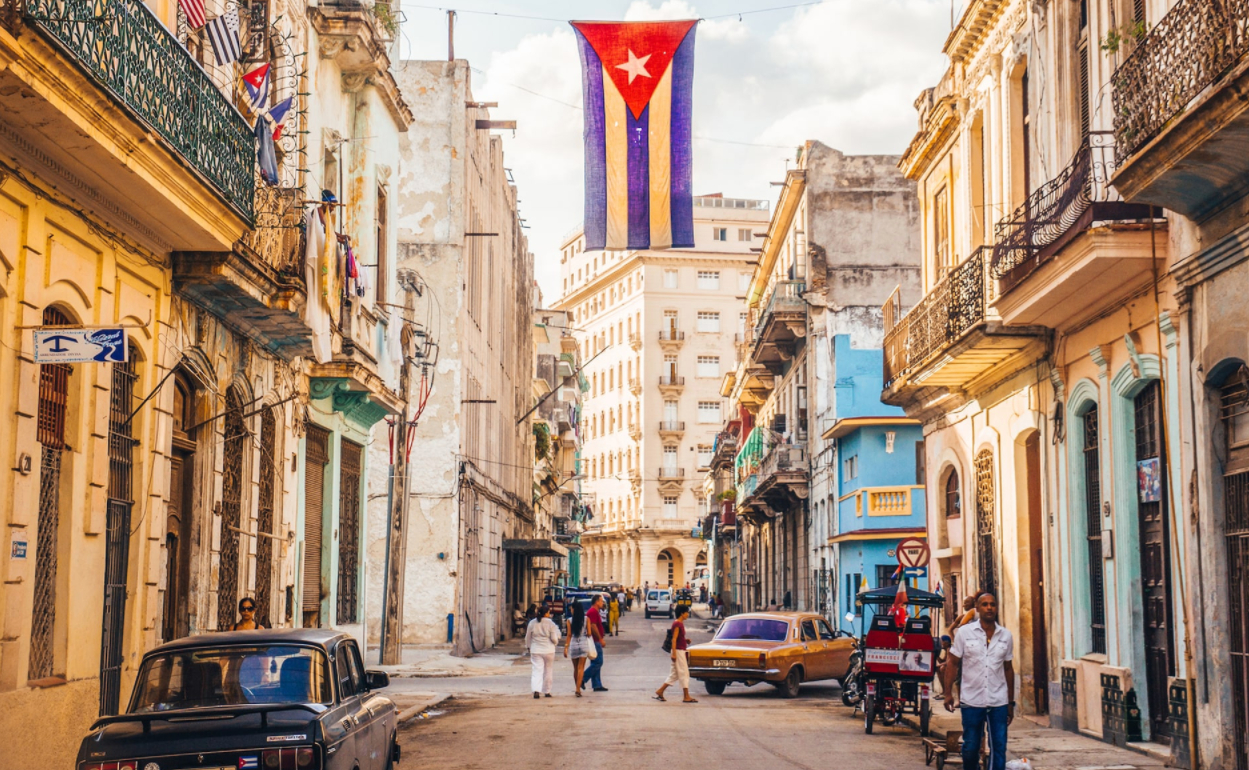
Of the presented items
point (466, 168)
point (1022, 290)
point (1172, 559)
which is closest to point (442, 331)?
point (466, 168)

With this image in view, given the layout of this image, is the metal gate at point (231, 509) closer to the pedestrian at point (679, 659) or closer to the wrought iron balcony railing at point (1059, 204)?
the pedestrian at point (679, 659)

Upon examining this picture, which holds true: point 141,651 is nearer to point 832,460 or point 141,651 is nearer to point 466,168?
point 466,168

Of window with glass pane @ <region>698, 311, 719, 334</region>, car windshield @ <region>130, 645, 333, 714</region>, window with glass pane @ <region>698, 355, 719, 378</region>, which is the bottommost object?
car windshield @ <region>130, 645, 333, 714</region>

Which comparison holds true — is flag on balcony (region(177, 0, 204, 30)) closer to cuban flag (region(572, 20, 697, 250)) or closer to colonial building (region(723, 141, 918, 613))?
cuban flag (region(572, 20, 697, 250))

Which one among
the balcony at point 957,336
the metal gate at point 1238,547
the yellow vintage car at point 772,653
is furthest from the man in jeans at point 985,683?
the yellow vintage car at point 772,653

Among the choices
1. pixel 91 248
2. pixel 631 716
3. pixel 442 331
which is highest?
pixel 442 331

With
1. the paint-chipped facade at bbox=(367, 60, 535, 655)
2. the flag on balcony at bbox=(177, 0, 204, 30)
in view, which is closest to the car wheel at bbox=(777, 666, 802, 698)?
the paint-chipped facade at bbox=(367, 60, 535, 655)

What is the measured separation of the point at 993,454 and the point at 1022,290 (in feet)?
17.9

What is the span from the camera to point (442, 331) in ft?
117

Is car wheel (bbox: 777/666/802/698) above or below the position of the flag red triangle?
below

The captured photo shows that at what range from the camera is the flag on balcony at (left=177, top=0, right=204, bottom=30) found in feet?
46.9

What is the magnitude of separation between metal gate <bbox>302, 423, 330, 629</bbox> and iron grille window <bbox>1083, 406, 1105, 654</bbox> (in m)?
11.1

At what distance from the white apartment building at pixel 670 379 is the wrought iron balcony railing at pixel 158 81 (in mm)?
94750

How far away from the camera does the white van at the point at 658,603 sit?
239ft
